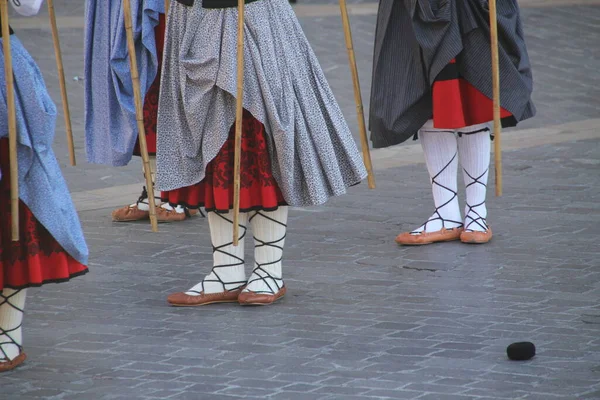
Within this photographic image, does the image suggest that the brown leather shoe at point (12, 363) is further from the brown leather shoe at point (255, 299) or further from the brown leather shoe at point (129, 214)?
the brown leather shoe at point (129, 214)

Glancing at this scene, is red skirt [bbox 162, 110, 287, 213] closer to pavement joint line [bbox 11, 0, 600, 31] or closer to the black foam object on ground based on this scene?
the black foam object on ground

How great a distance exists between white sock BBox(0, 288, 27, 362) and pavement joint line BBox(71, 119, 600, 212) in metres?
2.59

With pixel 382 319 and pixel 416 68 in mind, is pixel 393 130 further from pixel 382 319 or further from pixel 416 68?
pixel 382 319

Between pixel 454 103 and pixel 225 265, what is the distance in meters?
1.40

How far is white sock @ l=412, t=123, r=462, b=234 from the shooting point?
5746 millimetres

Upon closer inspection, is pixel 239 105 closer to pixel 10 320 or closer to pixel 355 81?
pixel 355 81

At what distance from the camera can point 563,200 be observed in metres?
6.59

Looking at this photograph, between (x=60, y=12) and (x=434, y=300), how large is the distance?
387 inches

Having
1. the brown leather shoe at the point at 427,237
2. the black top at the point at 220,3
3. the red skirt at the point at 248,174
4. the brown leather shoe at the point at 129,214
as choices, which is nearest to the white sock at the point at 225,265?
the red skirt at the point at 248,174

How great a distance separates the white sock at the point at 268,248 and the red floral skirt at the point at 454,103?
41.8 inches

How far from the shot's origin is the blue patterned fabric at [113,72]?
596 cm

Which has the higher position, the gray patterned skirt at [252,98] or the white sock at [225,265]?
the gray patterned skirt at [252,98]

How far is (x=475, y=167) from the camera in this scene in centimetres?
577

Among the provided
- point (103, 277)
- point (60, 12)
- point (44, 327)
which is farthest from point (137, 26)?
point (60, 12)
